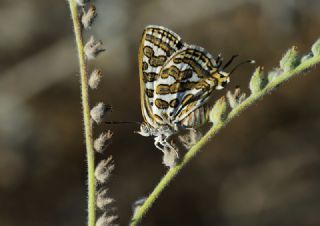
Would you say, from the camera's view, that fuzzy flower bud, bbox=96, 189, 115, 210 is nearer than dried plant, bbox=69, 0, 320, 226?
No

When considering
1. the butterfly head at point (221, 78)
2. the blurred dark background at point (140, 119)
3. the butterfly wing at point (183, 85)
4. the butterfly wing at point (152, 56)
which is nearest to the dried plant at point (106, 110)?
the butterfly head at point (221, 78)

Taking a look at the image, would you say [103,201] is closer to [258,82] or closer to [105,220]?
[105,220]

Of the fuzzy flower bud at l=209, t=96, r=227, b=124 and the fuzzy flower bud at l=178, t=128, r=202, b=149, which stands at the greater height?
the fuzzy flower bud at l=209, t=96, r=227, b=124

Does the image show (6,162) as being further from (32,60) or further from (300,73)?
(300,73)

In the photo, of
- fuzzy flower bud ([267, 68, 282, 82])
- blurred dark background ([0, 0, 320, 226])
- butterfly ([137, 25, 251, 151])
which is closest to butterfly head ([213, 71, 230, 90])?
butterfly ([137, 25, 251, 151])

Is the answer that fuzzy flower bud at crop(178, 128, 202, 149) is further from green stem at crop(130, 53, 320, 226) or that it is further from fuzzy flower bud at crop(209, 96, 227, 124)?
fuzzy flower bud at crop(209, 96, 227, 124)

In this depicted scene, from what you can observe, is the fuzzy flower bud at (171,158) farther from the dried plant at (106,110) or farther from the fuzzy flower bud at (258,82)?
the fuzzy flower bud at (258,82)
